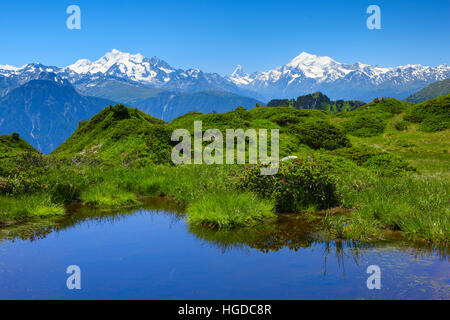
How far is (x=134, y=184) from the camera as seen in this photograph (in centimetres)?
1744

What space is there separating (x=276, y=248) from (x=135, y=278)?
12.3 ft

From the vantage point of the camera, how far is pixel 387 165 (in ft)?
63.0

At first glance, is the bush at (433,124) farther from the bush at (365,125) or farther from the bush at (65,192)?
the bush at (65,192)

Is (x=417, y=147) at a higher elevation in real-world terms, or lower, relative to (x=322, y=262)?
higher

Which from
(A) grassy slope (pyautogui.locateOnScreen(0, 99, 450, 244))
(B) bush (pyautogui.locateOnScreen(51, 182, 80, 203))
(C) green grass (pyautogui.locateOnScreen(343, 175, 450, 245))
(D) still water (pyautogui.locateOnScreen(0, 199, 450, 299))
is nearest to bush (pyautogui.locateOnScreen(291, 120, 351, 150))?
(A) grassy slope (pyautogui.locateOnScreen(0, 99, 450, 244))

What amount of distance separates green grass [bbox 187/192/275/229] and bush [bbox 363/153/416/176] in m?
8.74

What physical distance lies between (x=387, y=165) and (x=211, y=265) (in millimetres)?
14475

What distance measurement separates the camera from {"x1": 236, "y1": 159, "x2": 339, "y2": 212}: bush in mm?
13320

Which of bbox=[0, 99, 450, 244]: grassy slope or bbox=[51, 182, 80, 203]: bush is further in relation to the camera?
bbox=[51, 182, 80, 203]: bush
